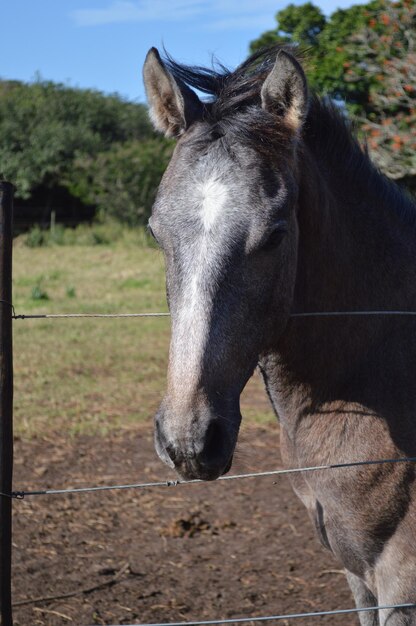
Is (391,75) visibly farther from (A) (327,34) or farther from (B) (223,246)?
(B) (223,246)

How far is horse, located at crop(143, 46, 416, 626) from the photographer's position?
221cm

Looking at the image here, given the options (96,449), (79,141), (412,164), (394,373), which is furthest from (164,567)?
(79,141)

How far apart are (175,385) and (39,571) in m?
2.93

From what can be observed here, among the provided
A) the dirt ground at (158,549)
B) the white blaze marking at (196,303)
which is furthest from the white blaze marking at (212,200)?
the dirt ground at (158,549)

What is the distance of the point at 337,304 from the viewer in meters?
2.74

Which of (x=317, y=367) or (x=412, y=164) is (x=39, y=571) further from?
(x=412, y=164)

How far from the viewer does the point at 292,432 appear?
2.83 metres

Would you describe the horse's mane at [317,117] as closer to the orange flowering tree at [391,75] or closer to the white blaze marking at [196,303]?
the white blaze marking at [196,303]

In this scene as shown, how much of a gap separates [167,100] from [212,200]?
659mm

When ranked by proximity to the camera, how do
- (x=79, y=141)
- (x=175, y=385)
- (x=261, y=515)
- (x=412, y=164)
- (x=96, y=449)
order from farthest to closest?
(x=79, y=141) → (x=412, y=164) → (x=96, y=449) → (x=261, y=515) → (x=175, y=385)

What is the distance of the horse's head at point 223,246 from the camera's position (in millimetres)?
2135

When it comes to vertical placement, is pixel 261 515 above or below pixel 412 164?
below

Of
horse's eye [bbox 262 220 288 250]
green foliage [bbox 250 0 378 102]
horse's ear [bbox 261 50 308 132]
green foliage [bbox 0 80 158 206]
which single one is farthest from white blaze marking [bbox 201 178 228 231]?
green foliage [bbox 0 80 158 206]

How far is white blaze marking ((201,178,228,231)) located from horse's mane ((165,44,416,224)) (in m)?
0.41
